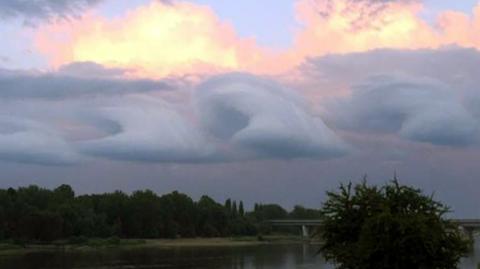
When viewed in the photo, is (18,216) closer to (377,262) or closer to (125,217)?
(125,217)

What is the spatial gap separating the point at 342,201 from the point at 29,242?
114 meters

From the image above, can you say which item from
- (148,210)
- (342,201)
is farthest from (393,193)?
(148,210)

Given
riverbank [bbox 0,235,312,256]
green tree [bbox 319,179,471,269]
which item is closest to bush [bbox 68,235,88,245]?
riverbank [bbox 0,235,312,256]

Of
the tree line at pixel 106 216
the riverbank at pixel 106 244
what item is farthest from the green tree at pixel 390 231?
the tree line at pixel 106 216

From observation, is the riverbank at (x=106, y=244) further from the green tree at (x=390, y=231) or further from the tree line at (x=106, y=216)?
the green tree at (x=390, y=231)

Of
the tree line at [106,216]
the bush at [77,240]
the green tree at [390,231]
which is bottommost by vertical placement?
the green tree at [390,231]

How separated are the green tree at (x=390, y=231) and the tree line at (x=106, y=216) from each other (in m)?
113

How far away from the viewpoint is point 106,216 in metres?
162

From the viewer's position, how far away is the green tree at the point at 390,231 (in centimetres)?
2586

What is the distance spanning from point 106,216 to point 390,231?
462ft

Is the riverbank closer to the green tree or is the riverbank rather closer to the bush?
the bush

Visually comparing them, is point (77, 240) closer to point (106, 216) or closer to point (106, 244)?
point (106, 244)

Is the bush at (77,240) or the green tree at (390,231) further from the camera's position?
the bush at (77,240)

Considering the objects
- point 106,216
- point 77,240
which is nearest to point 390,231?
point 77,240
